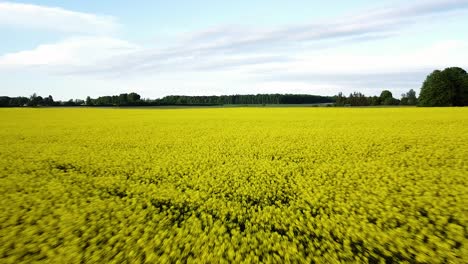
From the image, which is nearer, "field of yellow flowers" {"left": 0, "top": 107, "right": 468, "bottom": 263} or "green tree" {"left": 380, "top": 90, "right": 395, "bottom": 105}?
"field of yellow flowers" {"left": 0, "top": 107, "right": 468, "bottom": 263}

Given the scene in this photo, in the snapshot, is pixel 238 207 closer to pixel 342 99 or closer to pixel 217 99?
pixel 342 99

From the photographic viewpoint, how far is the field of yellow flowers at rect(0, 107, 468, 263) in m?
6.09

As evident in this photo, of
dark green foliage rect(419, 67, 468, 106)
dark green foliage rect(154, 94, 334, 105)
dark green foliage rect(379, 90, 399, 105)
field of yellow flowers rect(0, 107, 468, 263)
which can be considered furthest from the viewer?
dark green foliage rect(154, 94, 334, 105)

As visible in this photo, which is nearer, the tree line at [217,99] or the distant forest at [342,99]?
the distant forest at [342,99]

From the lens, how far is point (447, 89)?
76.0 m

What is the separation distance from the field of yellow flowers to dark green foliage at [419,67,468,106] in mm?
70321

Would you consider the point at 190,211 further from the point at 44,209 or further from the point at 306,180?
the point at 306,180

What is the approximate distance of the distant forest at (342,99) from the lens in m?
76.4

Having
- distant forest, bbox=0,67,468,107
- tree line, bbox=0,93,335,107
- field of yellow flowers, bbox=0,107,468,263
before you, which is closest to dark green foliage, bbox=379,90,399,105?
distant forest, bbox=0,67,468,107

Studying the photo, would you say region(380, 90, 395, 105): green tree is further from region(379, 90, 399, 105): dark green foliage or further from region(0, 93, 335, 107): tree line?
region(0, 93, 335, 107): tree line

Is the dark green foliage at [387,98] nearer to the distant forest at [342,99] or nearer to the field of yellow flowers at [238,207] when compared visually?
the distant forest at [342,99]

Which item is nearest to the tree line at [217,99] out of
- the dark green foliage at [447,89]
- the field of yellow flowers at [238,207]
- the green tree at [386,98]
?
the green tree at [386,98]

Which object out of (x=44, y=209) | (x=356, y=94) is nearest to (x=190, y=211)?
(x=44, y=209)

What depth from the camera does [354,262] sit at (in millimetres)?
5676
